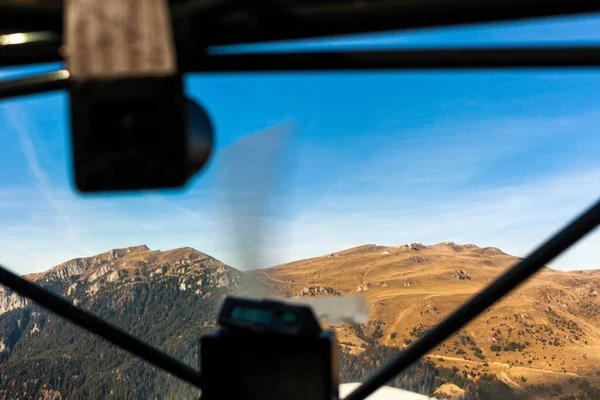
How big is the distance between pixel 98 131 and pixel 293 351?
1.40m

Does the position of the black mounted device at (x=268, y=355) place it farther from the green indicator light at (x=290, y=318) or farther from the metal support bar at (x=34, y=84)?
the metal support bar at (x=34, y=84)

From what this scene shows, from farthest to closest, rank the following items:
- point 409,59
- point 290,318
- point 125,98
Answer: point 290,318 < point 409,59 < point 125,98

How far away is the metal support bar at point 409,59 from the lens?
1.97 metres

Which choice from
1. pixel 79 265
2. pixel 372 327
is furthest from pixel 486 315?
pixel 79 265

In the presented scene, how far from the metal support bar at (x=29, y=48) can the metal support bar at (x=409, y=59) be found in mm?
790

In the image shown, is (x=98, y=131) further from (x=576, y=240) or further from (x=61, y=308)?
(x=576, y=240)

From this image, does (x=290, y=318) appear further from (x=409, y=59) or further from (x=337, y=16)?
(x=337, y=16)

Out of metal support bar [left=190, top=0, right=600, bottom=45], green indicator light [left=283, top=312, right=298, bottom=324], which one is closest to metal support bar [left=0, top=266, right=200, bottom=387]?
green indicator light [left=283, top=312, right=298, bottom=324]

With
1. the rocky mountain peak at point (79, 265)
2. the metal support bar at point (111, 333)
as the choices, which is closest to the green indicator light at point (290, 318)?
the metal support bar at point (111, 333)

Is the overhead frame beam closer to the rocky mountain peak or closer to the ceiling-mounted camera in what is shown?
the ceiling-mounted camera

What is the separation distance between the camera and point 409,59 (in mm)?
2004

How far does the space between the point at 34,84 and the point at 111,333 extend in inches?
55.5

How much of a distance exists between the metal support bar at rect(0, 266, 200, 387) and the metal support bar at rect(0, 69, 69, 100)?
110cm

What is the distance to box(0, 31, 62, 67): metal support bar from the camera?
2178mm
